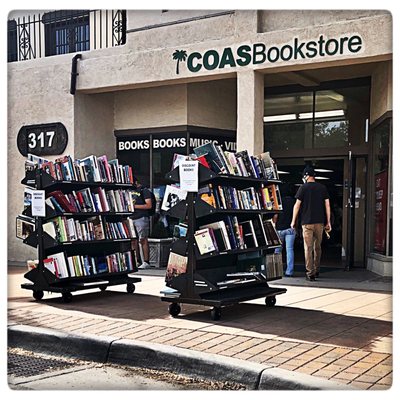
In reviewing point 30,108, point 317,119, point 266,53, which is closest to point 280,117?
point 317,119

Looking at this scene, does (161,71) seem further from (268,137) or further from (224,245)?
(224,245)

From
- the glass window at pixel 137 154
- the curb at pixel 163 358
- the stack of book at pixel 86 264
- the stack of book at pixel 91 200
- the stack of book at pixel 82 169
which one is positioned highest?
the glass window at pixel 137 154

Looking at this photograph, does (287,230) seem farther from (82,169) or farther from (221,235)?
(82,169)

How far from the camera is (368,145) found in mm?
11102

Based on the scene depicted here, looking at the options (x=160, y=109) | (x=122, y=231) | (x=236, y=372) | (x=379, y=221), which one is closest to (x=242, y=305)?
(x=122, y=231)

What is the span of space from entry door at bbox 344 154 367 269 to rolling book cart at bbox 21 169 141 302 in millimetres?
4681

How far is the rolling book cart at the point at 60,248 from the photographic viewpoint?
7.66 meters

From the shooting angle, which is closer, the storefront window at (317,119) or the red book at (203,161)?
the red book at (203,161)

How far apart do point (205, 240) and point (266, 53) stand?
14.0 feet

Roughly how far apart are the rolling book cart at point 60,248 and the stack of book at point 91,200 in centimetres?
7

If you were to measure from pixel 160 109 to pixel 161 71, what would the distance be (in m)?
1.47

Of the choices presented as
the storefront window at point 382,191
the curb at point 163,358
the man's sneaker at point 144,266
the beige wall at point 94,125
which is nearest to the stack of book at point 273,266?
the curb at point 163,358

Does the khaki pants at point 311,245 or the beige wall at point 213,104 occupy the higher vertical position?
the beige wall at point 213,104

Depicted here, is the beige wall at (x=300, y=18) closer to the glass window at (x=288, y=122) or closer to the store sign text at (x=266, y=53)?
the store sign text at (x=266, y=53)
